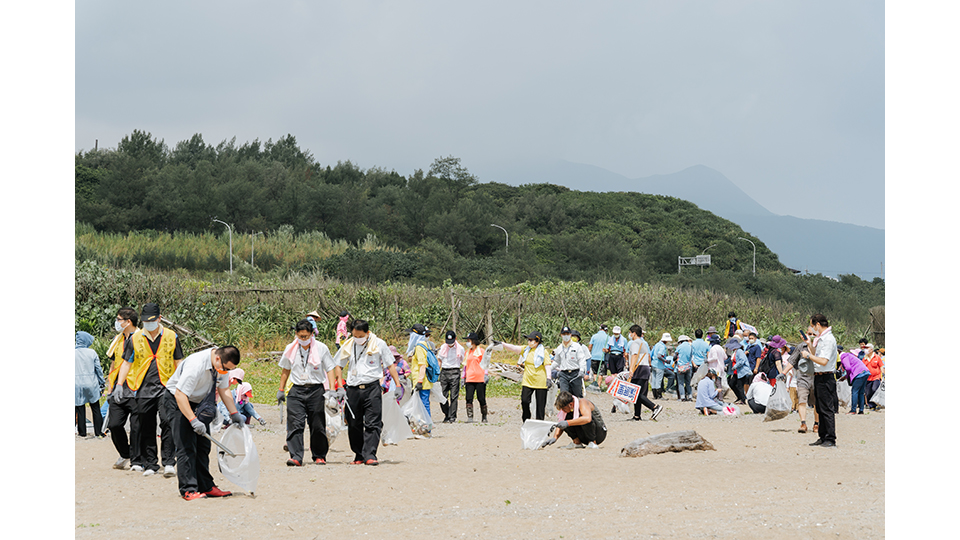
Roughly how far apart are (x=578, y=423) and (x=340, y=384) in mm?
3415

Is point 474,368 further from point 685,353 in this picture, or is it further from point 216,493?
point 216,493

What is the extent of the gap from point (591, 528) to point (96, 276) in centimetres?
2025

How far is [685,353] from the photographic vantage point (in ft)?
56.9

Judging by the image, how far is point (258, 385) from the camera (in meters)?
18.7

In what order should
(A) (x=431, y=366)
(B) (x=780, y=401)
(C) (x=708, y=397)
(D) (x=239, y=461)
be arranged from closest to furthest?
(D) (x=239, y=461) < (A) (x=431, y=366) < (B) (x=780, y=401) < (C) (x=708, y=397)

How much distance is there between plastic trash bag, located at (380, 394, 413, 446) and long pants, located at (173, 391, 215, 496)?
126 inches

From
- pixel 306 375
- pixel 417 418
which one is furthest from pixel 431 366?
pixel 306 375

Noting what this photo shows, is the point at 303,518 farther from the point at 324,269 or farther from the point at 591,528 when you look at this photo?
the point at 324,269

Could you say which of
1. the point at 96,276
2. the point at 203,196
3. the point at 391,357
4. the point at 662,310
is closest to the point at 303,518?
the point at 391,357

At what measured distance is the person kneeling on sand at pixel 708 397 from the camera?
51.7 feet

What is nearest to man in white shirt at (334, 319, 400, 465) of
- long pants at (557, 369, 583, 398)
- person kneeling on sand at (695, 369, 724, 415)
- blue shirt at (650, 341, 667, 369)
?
long pants at (557, 369, 583, 398)

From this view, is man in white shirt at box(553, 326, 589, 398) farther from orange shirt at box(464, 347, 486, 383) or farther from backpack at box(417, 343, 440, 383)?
backpack at box(417, 343, 440, 383)

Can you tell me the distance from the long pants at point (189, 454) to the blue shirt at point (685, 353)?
12.1 metres

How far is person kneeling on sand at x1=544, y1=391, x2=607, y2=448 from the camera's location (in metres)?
10.8
